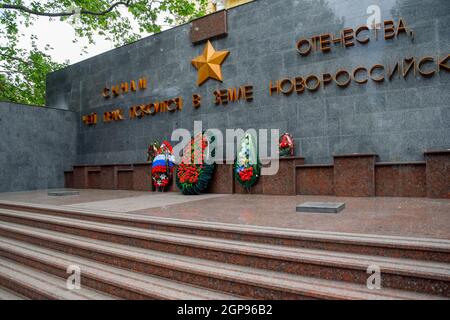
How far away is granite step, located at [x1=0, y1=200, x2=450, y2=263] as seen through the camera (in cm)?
308

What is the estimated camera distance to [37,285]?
390 centimetres

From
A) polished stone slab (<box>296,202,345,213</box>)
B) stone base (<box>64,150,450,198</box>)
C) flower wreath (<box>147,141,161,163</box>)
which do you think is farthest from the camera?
flower wreath (<box>147,141,161,163</box>)

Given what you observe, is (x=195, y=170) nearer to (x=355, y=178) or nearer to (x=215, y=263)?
(x=355, y=178)

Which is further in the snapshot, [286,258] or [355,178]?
[355,178]

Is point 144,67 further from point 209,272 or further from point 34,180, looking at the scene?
point 209,272

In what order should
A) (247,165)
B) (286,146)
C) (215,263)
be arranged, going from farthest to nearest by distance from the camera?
1. (286,146)
2. (247,165)
3. (215,263)

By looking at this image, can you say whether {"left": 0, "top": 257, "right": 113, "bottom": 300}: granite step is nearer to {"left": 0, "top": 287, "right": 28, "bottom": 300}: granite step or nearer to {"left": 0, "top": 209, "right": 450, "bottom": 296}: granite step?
{"left": 0, "top": 287, "right": 28, "bottom": 300}: granite step

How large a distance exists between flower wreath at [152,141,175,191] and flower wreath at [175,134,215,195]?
0.94 meters

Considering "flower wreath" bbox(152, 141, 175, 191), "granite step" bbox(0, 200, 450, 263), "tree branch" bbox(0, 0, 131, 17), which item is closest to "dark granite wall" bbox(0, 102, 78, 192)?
"tree branch" bbox(0, 0, 131, 17)

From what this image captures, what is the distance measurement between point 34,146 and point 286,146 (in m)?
10.0

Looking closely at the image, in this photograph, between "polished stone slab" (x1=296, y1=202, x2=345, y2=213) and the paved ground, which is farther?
"polished stone slab" (x1=296, y1=202, x2=345, y2=213)

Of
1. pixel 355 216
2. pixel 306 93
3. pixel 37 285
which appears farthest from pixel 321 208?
pixel 306 93

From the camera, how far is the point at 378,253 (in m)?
3.23

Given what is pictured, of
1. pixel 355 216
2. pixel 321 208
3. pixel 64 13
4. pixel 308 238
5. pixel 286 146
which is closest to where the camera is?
pixel 308 238
